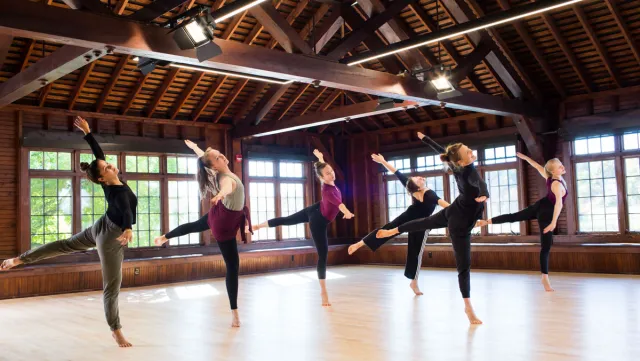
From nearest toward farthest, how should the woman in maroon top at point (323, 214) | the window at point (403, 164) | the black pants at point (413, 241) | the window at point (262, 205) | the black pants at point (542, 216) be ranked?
the woman in maroon top at point (323, 214) < the black pants at point (413, 241) < the black pants at point (542, 216) < the window at point (262, 205) < the window at point (403, 164)

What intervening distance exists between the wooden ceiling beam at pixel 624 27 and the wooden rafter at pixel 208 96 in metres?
6.66

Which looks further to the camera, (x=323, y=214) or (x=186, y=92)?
(x=186, y=92)

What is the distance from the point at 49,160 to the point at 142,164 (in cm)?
171

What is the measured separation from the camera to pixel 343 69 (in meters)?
8.23

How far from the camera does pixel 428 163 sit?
13.4 metres

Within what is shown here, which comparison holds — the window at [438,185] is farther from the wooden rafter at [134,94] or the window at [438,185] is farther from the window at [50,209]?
the window at [50,209]

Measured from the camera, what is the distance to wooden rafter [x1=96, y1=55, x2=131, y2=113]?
10.2 metres

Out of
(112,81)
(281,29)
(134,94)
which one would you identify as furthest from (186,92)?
(281,29)

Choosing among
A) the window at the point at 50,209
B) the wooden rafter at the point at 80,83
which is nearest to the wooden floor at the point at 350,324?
the window at the point at 50,209

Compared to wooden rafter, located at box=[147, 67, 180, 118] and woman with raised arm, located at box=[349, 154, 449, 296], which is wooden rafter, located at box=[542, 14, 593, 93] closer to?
woman with raised arm, located at box=[349, 154, 449, 296]

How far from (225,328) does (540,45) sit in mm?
7688

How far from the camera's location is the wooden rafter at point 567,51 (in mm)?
9688

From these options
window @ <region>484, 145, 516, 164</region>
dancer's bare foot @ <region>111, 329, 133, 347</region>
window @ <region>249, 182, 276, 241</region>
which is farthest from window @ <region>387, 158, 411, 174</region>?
dancer's bare foot @ <region>111, 329, 133, 347</region>

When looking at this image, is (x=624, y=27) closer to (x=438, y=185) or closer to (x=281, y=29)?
(x=438, y=185)
